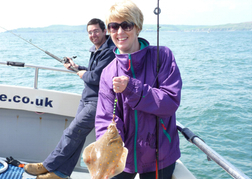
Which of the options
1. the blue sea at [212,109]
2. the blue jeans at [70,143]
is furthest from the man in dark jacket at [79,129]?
the blue sea at [212,109]

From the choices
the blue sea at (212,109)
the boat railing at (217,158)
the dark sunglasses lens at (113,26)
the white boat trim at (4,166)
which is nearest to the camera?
the boat railing at (217,158)

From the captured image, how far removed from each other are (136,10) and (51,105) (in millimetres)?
2431

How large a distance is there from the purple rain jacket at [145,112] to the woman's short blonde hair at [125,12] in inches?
9.0

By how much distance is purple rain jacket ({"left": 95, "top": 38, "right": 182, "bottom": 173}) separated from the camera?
175cm

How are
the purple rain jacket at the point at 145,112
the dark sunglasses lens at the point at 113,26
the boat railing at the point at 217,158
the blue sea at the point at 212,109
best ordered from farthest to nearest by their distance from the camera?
the blue sea at the point at 212,109 → the dark sunglasses lens at the point at 113,26 → the purple rain jacket at the point at 145,112 → the boat railing at the point at 217,158

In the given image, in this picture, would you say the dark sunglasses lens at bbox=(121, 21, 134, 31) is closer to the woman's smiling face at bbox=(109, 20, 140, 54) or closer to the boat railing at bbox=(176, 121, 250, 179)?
the woman's smiling face at bbox=(109, 20, 140, 54)

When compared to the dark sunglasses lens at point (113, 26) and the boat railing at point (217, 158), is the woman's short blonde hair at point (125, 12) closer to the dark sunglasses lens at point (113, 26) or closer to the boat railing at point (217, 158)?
the dark sunglasses lens at point (113, 26)

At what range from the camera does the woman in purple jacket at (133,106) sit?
177 cm

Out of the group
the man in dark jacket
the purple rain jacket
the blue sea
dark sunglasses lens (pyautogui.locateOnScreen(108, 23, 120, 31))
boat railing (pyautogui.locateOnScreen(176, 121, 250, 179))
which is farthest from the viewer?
A: the blue sea

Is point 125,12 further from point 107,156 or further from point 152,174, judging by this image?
point 152,174

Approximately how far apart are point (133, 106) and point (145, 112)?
0.40ft

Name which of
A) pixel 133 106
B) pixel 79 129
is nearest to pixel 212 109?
pixel 79 129

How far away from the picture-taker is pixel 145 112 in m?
1.78

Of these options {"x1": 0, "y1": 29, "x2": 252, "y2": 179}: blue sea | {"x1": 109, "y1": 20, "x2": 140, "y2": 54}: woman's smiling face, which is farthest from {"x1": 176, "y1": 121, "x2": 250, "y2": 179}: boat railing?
{"x1": 0, "y1": 29, "x2": 252, "y2": 179}: blue sea
